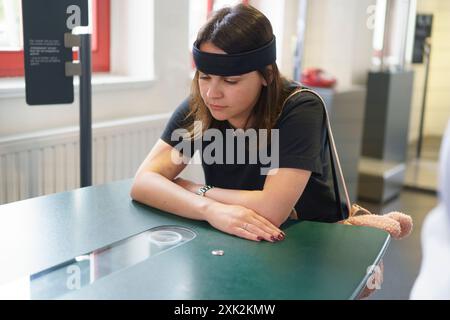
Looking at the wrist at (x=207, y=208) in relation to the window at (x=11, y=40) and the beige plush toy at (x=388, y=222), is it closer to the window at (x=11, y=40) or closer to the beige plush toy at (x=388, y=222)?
the beige plush toy at (x=388, y=222)

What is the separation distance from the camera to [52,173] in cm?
227

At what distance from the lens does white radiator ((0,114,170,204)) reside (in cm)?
213

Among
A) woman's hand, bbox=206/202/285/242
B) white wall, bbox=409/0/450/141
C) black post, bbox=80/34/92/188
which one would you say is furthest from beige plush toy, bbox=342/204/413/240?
white wall, bbox=409/0/450/141

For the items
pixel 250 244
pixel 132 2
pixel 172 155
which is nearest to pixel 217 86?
pixel 172 155

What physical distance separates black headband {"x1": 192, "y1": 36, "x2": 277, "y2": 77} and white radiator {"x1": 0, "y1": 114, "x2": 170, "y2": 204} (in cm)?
103

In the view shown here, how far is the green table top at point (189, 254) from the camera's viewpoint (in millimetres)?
1017

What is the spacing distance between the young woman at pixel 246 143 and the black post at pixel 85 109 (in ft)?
1.87

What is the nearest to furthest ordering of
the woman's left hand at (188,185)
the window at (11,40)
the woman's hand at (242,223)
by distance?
1. the woman's hand at (242,223)
2. the woman's left hand at (188,185)
3. the window at (11,40)

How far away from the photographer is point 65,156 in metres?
2.30

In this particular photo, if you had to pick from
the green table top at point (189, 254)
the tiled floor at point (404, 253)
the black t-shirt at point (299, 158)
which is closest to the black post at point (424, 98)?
the tiled floor at point (404, 253)

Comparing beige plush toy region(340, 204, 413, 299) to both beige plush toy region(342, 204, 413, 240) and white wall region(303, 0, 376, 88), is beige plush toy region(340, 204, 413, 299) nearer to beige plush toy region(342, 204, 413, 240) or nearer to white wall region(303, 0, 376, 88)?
beige plush toy region(342, 204, 413, 240)

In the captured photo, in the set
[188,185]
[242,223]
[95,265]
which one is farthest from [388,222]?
[95,265]
